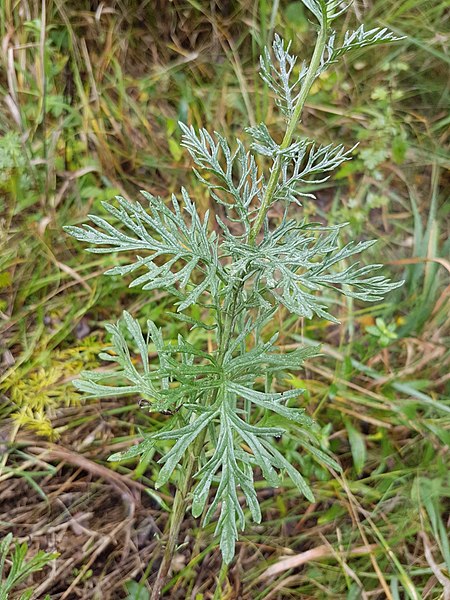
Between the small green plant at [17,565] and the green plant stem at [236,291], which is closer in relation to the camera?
the green plant stem at [236,291]

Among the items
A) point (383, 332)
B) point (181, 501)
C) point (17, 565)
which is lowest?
point (383, 332)

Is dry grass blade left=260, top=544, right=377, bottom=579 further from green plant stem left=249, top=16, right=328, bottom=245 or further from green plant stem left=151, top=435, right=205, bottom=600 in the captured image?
green plant stem left=249, top=16, right=328, bottom=245

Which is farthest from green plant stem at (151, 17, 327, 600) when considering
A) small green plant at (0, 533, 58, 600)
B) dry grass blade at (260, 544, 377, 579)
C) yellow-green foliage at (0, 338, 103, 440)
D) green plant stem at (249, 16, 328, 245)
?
yellow-green foliage at (0, 338, 103, 440)

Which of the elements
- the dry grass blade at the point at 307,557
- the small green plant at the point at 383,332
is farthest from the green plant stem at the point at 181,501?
the small green plant at the point at 383,332

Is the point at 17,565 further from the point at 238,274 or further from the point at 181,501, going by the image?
the point at 238,274

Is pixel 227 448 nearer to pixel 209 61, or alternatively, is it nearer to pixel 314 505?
pixel 314 505

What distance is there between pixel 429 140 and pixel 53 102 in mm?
1614

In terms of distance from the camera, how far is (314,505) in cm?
163

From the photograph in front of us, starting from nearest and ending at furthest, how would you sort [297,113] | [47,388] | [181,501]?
[297,113] → [181,501] → [47,388]

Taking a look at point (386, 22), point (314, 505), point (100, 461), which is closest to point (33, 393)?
point (100, 461)

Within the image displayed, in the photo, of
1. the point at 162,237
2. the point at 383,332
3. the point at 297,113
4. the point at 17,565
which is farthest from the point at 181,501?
the point at 383,332

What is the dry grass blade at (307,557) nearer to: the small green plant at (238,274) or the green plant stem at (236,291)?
the green plant stem at (236,291)

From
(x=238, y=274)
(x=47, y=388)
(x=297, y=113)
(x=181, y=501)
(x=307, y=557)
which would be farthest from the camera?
(x=47, y=388)

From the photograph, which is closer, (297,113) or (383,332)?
(297,113)
